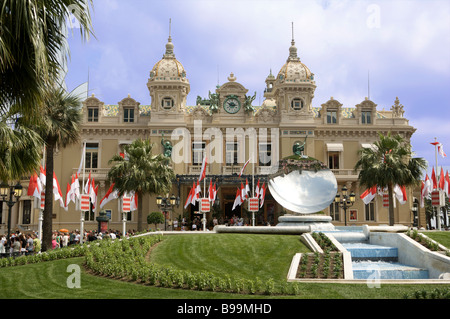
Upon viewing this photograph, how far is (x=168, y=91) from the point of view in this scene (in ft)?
166

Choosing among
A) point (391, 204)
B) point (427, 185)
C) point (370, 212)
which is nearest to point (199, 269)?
point (391, 204)

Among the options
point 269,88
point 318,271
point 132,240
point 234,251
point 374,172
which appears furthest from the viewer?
point 269,88

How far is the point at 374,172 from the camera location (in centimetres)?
3566

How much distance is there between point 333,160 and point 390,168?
647 inches

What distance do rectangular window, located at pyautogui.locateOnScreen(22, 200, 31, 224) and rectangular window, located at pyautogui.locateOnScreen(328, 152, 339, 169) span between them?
32.0m

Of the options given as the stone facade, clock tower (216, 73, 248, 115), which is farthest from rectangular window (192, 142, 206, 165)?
clock tower (216, 73, 248, 115)

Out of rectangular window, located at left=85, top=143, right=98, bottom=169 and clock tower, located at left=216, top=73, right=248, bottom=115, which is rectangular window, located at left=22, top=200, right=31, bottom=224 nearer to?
rectangular window, located at left=85, top=143, right=98, bottom=169

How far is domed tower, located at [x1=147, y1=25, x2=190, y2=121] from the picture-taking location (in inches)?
1972

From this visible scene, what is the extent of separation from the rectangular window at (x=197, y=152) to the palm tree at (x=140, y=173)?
11.9m
